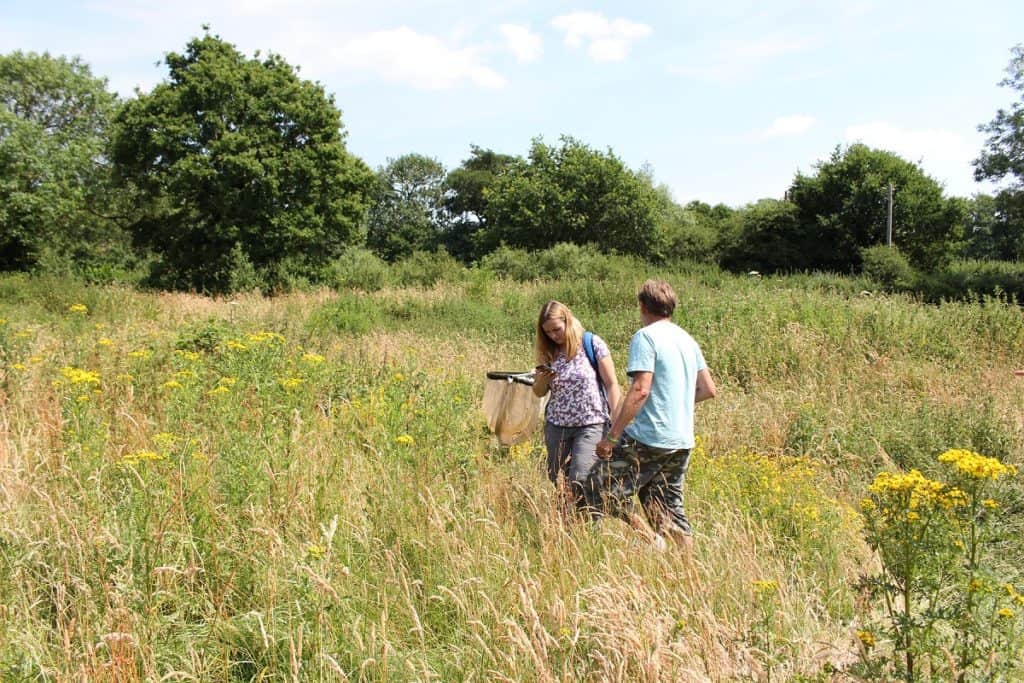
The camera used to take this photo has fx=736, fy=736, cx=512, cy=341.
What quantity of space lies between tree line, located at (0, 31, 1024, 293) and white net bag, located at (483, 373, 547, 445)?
21663mm

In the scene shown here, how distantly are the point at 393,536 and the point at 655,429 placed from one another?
148 centimetres

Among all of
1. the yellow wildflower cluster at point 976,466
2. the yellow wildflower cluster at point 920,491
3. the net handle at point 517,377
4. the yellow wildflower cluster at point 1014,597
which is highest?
the yellow wildflower cluster at point 976,466

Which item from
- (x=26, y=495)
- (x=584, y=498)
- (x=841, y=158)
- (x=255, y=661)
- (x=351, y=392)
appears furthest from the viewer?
(x=841, y=158)

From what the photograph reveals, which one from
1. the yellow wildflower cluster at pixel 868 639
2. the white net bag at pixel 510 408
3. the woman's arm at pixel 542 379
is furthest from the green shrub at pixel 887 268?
the yellow wildflower cluster at pixel 868 639

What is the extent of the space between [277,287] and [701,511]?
2352 centimetres

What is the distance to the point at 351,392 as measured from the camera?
669cm

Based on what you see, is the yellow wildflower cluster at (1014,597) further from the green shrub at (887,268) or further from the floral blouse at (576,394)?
the green shrub at (887,268)

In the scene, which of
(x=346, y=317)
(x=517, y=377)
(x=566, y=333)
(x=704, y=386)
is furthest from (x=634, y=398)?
(x=346, y=317)

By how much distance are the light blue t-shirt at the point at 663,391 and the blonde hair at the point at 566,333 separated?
0.69m

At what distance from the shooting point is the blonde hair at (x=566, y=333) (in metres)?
4.66

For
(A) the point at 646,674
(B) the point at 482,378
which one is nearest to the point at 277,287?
(B) the point at 482,378

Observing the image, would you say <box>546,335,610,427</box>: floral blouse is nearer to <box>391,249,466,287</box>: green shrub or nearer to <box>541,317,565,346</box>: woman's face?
<box>541,317,565,346</box>: woman's face

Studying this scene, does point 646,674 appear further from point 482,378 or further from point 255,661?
point 482,378

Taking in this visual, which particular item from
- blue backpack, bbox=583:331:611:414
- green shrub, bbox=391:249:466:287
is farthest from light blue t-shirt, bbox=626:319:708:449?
green shrub, bbox=391:249:466:287
